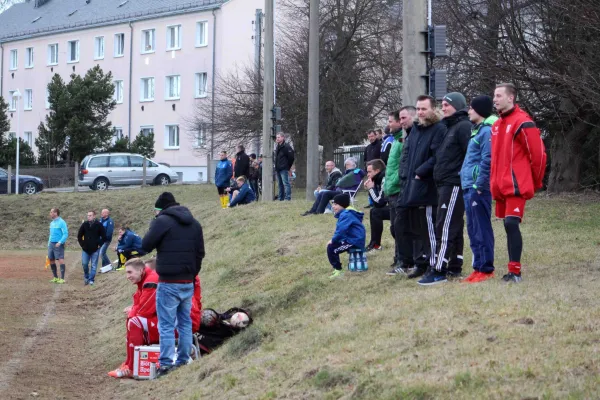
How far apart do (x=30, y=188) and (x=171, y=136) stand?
56.5 feet

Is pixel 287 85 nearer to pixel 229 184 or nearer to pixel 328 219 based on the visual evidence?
pixel 229 184

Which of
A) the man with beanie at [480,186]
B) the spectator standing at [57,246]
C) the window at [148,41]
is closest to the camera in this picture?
the man with beanie at [480,186]

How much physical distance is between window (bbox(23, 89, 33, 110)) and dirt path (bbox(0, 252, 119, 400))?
157ft

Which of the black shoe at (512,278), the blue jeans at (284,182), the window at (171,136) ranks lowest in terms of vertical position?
the black shoe at (512,278)

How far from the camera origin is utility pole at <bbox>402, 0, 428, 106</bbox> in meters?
13.3

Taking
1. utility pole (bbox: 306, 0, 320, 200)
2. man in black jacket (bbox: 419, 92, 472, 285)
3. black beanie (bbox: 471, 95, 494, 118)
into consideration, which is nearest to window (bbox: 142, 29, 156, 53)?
utility pole (bbox: 306, 0, 320, 200)

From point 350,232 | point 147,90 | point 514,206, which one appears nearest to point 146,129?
point 147,90

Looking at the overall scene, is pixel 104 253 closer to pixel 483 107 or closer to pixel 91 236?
pixel 91 236

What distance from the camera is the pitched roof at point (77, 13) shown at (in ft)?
201

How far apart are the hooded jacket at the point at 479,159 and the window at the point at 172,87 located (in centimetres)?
5251

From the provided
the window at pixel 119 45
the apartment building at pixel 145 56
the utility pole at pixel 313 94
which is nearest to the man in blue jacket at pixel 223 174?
the utility pole at pixel 313 94

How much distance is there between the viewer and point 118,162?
47.2 m

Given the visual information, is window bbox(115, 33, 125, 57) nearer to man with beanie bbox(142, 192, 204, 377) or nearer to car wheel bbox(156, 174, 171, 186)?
car wheel bbox(156, 174, 171, 186)

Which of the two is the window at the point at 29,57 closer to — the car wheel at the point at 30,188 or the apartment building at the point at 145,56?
the apartment building at the point at 145,56
